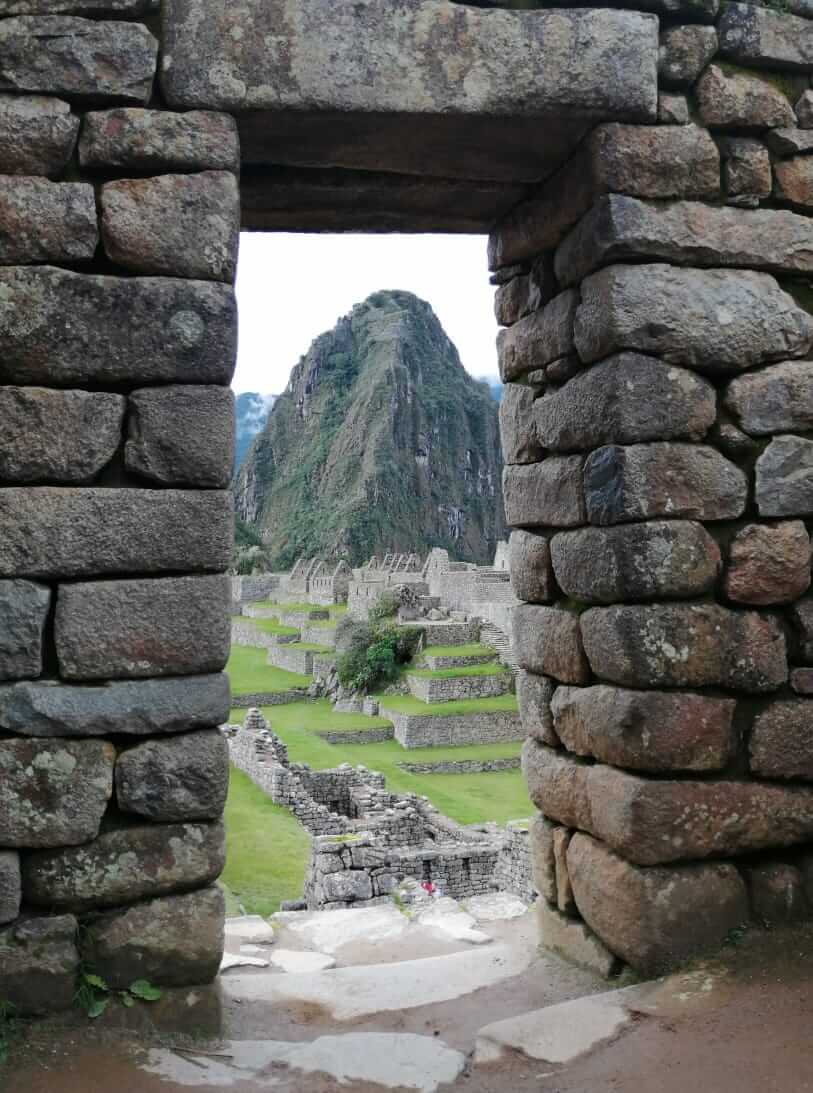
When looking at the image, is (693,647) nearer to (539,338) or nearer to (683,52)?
(539,338)

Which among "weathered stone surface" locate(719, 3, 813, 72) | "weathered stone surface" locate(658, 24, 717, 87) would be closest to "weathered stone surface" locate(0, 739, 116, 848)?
"weathered stone surface" locate(658, 24, 717, 87)

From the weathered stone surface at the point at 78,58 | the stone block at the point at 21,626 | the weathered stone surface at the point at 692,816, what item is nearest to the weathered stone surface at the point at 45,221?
the weathered stone surface at the point at 78,58

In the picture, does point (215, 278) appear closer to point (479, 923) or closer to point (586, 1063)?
point (586, 1063)

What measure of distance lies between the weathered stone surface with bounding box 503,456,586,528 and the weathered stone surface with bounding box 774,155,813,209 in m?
1.49

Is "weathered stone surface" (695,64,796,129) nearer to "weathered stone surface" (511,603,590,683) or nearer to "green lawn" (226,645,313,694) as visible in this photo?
"weathered stone surface" (511,603,590,683)

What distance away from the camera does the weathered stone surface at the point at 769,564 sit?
4242 millimetres

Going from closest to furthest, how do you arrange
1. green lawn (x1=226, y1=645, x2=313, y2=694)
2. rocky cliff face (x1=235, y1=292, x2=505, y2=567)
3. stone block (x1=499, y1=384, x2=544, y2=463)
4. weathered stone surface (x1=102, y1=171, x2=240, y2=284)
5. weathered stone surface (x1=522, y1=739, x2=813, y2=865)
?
weathered stone surface (x1=102, y1=171, x2=240, y2=284) → weathered stone surface (x1=522, y1=739, x2=813, y2=865) → stone block (x1=499, y1=384, x2=544, y2=463) → green lawn (x1=226, y1=645, x2=313, y2=694) → rocky cliff face (x1=235, y1=292, x2=505, y2=567)

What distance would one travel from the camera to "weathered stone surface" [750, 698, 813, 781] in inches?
166

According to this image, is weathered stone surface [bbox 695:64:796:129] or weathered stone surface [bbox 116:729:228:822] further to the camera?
weathered stone surface [bbox 695:64:796:129]

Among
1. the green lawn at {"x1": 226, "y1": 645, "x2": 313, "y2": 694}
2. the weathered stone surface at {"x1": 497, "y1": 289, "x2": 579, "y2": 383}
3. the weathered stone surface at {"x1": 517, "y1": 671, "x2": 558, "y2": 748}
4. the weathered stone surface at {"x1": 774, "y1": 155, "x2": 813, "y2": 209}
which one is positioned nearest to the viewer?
the weathered stone surface at {"x1": 774, "y1": 155, "x2": 813, "y2": 209}

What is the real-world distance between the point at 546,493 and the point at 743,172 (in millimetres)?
1691

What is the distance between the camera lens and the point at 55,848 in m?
3.61

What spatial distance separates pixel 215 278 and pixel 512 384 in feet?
6.85

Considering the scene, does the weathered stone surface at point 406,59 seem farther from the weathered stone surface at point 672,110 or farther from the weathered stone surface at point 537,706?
the weathered stone surface at point 537,706
